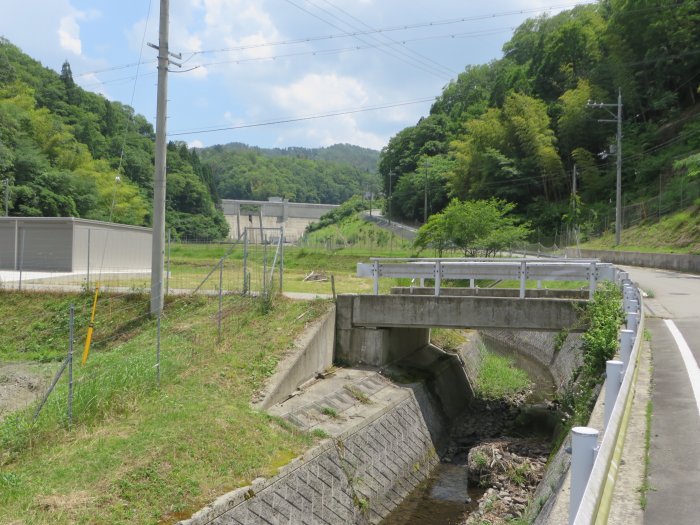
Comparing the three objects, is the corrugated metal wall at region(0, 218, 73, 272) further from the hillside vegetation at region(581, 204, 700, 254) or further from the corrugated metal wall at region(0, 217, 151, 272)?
the hillside vegetation at region(581, 204, 700, 254)

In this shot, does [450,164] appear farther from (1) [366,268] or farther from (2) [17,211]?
(1) [366,268]

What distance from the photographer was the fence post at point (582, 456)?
3752mm

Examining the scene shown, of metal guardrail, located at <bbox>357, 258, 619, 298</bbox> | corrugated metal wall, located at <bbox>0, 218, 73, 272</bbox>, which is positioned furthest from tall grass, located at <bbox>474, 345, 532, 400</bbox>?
corrugated metal wall, located at <bbox>0, 218, 73, 272</bbox>

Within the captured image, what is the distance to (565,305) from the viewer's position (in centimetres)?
A: 1487

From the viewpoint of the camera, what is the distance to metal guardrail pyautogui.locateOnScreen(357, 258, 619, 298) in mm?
14766

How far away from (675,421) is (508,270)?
8977 millimetres

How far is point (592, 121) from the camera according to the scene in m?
56.5

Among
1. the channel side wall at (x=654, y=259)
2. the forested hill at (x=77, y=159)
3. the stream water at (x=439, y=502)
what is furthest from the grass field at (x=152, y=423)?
the channel side wall at (x=654, y=259)

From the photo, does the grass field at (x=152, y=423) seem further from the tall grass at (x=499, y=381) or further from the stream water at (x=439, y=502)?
the tall grass at (x=499, y=381)

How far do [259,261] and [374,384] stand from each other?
12.8 m

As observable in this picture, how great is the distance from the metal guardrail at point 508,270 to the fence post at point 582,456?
11094 mm

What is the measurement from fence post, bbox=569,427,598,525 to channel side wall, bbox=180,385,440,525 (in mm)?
4716

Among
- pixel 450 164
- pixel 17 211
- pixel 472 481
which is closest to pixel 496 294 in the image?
pixel 472 481

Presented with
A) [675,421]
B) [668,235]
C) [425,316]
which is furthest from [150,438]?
[668,235]
